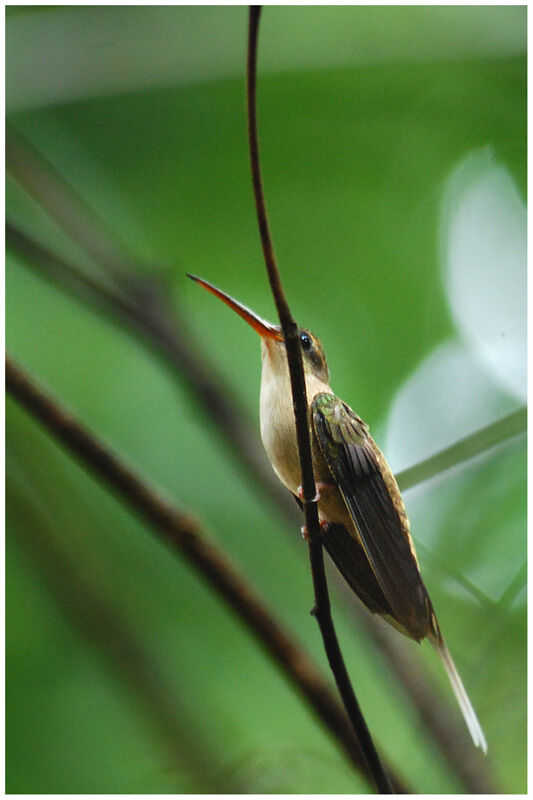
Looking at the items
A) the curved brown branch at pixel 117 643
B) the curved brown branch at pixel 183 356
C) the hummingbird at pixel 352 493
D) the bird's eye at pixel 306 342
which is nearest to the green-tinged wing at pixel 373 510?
the hummingbird at pixel 352 493

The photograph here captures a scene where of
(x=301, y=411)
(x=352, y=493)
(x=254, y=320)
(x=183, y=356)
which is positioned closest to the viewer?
(x=301, y=411)

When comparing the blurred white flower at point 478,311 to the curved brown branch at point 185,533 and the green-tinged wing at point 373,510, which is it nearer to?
the green-tinged wing at point 373,510

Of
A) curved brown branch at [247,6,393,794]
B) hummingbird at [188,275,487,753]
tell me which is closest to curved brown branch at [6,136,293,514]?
hummingbird at [188,275,487,753]

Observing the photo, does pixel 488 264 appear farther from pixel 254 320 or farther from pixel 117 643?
pixel 117 643

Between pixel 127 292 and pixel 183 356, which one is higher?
pixel 127 292

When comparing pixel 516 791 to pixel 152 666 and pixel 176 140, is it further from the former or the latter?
pixel 176 140

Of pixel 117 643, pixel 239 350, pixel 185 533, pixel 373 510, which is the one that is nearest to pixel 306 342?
pixel 239 350

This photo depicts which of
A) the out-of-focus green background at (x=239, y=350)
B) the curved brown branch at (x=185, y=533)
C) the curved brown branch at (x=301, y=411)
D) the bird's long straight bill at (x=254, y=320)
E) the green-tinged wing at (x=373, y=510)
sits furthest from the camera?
the out-of-focus green background at (x=239, y=350)
